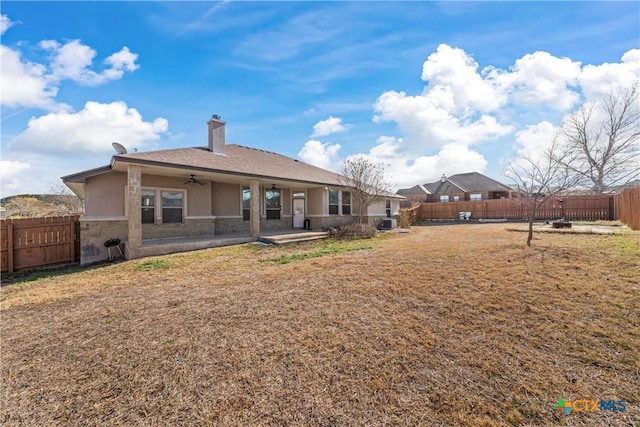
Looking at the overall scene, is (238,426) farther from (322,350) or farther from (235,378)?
(322,350)

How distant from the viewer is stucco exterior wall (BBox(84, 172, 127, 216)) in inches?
391

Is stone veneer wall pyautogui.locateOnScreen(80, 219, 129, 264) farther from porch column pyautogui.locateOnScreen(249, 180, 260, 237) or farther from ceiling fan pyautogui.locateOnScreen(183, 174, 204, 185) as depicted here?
porch column pyautogui.locateOnScreen(249, 180, 260, 237)

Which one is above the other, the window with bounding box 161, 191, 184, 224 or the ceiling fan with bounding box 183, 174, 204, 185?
the ceiling fan with bounding box 183, 174, 204, 185

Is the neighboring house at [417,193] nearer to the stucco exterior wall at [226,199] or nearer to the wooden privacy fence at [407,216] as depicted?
the wooden privacy fence at [407,216]

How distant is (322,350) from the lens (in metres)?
3.15

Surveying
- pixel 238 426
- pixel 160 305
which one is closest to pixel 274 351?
pixel 238 426

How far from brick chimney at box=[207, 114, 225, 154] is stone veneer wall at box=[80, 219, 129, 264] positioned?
5.18 meters

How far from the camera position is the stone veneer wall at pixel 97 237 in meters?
9.65

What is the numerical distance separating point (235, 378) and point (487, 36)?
36.6 feet

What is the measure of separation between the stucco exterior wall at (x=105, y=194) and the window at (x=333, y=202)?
10.1 metres

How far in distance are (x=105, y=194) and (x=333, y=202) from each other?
10.9 m

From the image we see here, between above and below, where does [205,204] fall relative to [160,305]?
above

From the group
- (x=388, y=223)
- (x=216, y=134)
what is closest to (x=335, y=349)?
(x=216, y=134)

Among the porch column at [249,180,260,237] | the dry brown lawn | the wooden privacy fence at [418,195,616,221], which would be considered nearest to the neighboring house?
the wooden privacy fence at [418,195,616,221]
